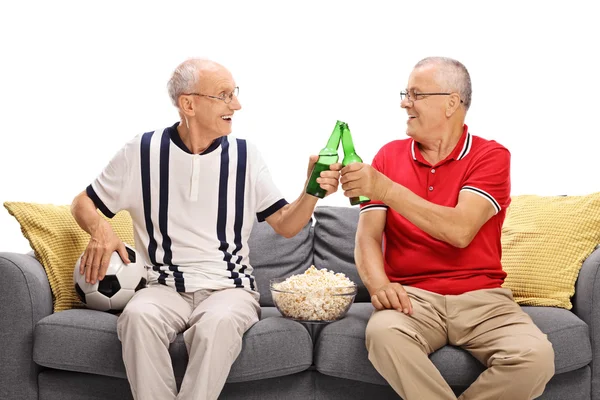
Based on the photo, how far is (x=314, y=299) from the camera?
262 centimetres

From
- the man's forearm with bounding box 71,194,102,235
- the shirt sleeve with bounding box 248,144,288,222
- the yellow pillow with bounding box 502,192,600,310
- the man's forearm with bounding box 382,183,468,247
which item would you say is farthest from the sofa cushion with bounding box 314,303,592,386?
the man's forearm with bounding box 71,194,102,235

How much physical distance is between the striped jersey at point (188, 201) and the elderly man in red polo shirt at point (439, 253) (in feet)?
1.41

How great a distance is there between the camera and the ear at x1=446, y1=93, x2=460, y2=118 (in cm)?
272

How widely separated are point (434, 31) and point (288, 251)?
4.52 feet

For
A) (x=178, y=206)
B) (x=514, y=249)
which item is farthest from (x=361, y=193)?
(x=514, y=249)

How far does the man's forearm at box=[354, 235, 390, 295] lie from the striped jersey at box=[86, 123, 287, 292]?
1.13 ft

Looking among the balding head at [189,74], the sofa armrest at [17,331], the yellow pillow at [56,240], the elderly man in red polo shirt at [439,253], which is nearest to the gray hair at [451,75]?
the elderly man in red polo shirt at [439,253]

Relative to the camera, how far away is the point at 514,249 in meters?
3.03

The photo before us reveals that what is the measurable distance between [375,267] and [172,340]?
727mm

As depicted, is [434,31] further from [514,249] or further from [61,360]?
[61,360]

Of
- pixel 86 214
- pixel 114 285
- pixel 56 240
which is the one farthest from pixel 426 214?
pixel 56 240

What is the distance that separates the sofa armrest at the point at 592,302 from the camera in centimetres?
262

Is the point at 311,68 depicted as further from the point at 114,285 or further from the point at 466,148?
the point at 114,285

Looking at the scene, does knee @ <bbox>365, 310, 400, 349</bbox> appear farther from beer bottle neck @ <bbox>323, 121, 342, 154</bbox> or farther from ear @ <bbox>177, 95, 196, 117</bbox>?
ear @ <bbox>177, 95, 196, 117</bbox>
